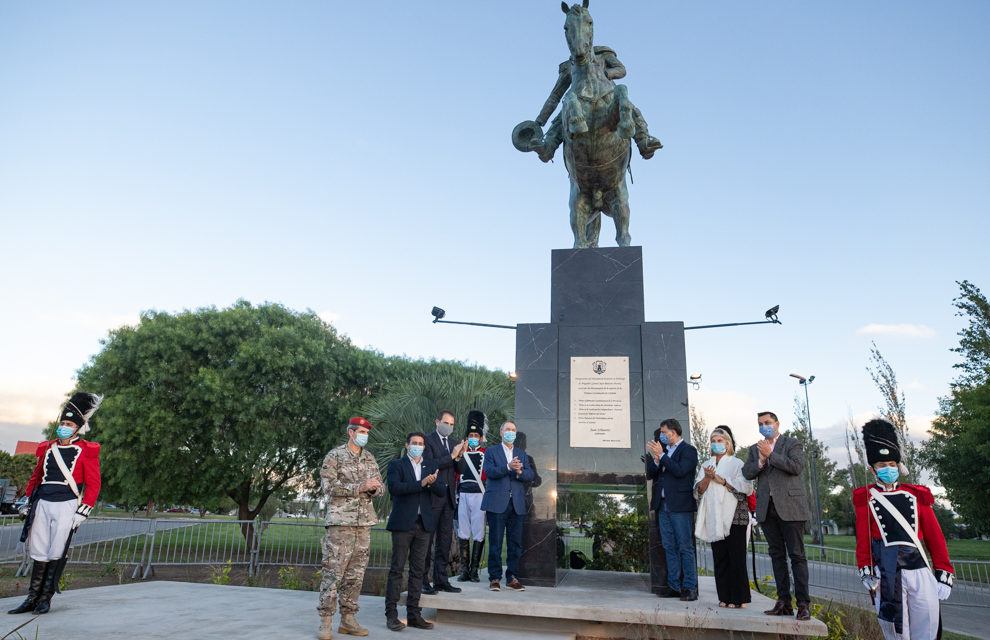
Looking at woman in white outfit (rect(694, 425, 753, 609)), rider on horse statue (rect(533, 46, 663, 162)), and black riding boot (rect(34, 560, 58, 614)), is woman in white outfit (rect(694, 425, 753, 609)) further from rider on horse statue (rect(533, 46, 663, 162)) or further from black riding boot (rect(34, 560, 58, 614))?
black riding boot (rect(34, 560, 58, 614))

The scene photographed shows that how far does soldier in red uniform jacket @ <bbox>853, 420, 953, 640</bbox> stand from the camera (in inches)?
172

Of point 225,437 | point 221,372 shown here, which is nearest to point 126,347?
point 221,372

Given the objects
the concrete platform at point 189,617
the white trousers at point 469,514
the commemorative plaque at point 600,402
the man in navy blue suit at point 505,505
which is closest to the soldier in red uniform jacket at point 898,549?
the concrete platform at point 189,617

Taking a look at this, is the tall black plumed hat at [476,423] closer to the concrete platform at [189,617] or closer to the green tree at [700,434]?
the concrete platform at [189,617]

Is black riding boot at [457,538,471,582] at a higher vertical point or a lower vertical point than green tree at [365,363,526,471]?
lower

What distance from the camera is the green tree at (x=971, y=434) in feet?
77.4

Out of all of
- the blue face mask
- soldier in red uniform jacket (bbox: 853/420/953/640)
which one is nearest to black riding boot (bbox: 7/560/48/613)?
soldier in red uniform jacket (bbox: 853/420/953/640)

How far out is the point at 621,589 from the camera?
280 inches

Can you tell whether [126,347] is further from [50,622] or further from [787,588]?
[787,588]

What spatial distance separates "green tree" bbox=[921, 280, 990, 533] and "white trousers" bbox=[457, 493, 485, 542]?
23.7 metres

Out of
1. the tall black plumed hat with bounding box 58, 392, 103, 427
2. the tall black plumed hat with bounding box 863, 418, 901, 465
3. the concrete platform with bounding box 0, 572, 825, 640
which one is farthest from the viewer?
the tall black plumed hat with bounding box 58, 392, 103, 427

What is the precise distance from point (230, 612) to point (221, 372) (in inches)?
623

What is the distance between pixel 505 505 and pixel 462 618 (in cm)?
130

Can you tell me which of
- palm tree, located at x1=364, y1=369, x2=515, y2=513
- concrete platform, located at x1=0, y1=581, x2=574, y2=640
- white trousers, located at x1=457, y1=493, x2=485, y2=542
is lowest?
concrete platform, located at x1=0, y1=581, x2=574, y2=640
